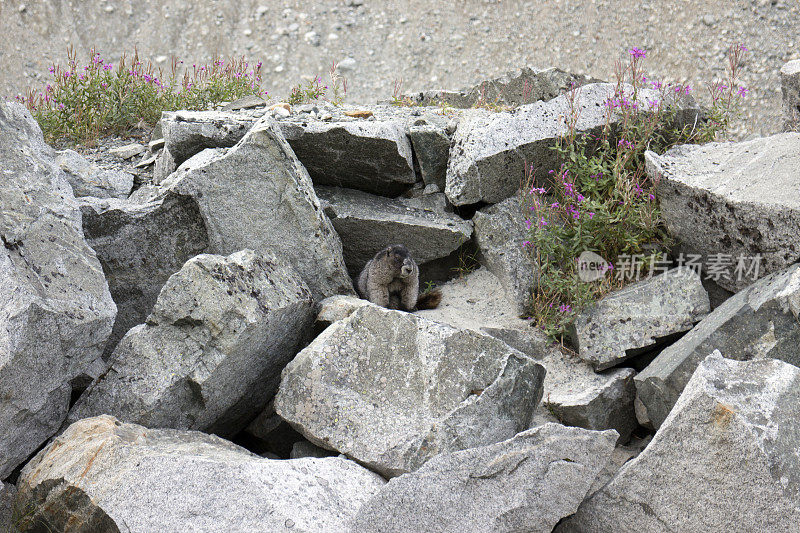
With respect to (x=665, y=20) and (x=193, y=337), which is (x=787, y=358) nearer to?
(x=193, y=337)

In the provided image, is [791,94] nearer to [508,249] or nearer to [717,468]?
[508,249]

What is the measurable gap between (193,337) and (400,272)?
2280 mm

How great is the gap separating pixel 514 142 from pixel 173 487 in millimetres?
4308

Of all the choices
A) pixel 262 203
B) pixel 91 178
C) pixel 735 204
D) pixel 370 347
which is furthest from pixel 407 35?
pixel 370 347

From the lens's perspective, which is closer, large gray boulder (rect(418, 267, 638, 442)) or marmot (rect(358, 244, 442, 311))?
large gray boulder (rect(418, 267, 638, 442))

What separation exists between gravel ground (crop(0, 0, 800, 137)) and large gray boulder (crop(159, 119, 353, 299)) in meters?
13.3

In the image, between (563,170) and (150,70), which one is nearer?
(563,170)

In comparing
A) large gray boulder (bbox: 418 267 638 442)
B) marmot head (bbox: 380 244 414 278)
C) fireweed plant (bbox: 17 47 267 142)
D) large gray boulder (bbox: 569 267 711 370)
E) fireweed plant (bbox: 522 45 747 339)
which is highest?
fireweed plant (bbox: 17 47 267 142)

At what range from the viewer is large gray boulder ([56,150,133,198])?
6.93 meters

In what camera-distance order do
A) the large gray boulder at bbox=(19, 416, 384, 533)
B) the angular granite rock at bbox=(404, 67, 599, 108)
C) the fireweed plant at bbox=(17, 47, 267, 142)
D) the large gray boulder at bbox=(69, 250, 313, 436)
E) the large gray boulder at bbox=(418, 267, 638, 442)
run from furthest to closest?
the angular granite rock at bbox=(404, 67, 599, 108) → the fireweed plant at bbox=(17, 47, 267, 142) → the large gray boulder at bbox=(418, 267, 638, 442) → the large gray boulder at bbox=(69, 250, 313, 436) → the large gray boulder at bbox=(19, 416, 384, 533)

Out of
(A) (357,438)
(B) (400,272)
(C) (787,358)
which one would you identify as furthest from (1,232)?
(C) (787,358)

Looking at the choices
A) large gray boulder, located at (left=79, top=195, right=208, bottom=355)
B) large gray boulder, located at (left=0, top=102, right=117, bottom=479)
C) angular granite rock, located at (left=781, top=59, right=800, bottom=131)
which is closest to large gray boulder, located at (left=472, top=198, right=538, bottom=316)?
large gray boulder, located at (left=79, top=195, right=208, bottom=355)

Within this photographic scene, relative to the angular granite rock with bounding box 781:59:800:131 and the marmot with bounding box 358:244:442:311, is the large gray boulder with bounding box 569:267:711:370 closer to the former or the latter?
the marmot with bounding box 358:244:442:311

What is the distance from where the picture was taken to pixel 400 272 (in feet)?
22.5
